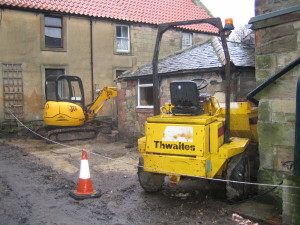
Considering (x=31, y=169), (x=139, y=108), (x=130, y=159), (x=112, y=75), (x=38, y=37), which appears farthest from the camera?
(x=112, y=75)

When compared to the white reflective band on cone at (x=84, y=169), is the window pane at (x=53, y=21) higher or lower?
higher

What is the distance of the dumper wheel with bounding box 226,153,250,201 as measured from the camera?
17.7ft

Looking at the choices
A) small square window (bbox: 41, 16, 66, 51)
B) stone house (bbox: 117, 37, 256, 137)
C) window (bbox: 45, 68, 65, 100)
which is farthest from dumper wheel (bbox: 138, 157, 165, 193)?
small square window (bbox: 41, 16, 66, 51)

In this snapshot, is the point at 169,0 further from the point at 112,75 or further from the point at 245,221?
the point at 245,221

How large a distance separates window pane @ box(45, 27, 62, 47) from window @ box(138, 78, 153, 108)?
605 centimetres

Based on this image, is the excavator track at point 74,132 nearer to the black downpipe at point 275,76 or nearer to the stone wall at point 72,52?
the stone wall at point 72,52

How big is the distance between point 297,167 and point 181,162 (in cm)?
172

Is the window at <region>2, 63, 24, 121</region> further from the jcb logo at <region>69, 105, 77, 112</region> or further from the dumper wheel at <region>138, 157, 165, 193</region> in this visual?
the dumper wheel at <region>138, 157, 165, 193</region>

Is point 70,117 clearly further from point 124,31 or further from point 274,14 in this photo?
point 274,14

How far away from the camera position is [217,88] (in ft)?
32.7

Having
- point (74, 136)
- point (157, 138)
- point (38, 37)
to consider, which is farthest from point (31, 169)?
point (38, 37)

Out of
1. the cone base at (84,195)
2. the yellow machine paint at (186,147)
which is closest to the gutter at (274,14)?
the yellow machine paint at (186,147)

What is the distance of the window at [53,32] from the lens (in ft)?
51.5

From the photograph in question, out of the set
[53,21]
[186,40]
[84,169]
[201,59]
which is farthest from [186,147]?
[186,40]
